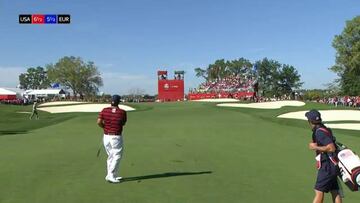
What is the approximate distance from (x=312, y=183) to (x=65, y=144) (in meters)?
10.4

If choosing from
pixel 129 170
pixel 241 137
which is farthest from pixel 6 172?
pixel 241 137

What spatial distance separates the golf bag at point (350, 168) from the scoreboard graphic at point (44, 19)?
1198 inches

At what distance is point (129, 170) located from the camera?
12172 millimetres

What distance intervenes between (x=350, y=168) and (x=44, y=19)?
105ft

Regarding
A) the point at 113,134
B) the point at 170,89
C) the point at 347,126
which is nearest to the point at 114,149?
the point at 113,134

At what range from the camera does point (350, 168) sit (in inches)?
262

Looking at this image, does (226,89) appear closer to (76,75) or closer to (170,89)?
(170,89)

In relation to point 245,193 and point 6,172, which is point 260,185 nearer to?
point 245,193

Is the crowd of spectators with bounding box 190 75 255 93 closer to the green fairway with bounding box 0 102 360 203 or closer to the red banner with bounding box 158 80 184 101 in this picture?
the red banner with bounding box 158 80 184 101

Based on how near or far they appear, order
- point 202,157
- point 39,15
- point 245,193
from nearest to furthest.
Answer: point 245,193, point 202,157, point 39,15

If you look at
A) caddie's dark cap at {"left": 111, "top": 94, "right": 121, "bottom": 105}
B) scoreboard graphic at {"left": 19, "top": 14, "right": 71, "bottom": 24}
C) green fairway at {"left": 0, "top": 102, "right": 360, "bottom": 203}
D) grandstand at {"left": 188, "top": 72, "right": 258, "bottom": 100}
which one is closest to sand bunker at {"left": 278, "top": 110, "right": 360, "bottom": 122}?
green fairway at {"left": 0, "top": 102, "right": 360, "bottom": 203}

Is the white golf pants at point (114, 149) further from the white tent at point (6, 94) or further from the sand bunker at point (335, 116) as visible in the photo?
the white tent at point (6, 94)

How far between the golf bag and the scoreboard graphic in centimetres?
3042

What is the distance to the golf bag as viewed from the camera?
6.60 meters
